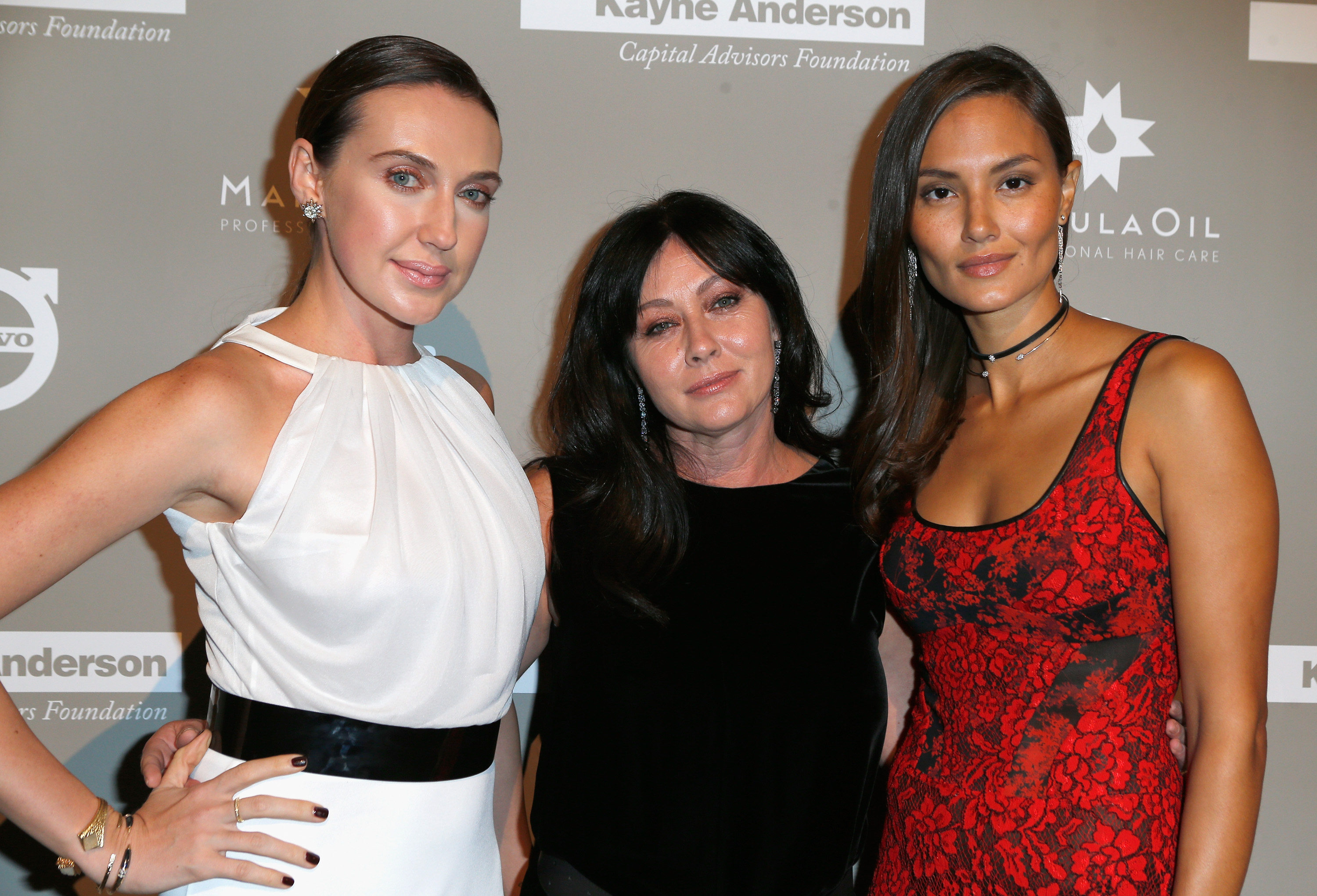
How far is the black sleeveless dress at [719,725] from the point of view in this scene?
1953 mm

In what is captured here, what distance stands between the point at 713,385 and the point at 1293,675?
2000 millimetres

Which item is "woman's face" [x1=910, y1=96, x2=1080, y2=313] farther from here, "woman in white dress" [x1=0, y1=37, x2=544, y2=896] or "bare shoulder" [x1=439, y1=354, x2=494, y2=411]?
"bare shoulder" [x1=439, y1=354, x2=494, y2=411]

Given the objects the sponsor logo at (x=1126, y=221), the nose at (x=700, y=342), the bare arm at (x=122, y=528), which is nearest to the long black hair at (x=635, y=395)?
the nose at (x=700, y=342)

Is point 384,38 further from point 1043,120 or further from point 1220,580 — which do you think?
point 1220,580

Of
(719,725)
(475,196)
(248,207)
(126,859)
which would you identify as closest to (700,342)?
(475,196)

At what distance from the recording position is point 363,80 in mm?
1636

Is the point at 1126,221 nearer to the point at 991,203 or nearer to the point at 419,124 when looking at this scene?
the point at 991,203

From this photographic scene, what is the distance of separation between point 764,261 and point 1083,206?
1.09 meters

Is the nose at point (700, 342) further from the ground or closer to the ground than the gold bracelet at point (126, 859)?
further from the ground

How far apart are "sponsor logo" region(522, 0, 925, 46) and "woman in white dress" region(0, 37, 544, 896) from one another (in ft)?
3.16

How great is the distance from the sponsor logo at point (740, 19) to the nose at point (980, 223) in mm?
1002

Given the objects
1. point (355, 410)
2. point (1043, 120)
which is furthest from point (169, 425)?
point (1043, 120)

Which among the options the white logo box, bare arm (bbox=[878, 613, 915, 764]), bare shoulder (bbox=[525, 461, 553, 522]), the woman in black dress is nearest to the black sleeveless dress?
the woman in black dress

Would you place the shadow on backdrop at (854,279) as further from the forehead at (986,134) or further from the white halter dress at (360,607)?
the white halter dress at (360,607)
